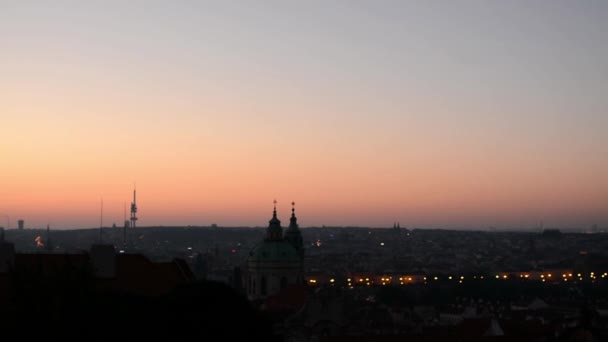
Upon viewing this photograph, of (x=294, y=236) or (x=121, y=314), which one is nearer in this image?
(x=121, y=314)

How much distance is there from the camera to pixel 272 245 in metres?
101

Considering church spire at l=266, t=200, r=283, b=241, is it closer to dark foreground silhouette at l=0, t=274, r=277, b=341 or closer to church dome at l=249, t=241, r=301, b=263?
church dome at l=249, t=241, r=301, b=263

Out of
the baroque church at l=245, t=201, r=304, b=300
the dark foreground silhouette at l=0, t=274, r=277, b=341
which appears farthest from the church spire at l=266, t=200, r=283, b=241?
the dark foreground silhouette at l=0, t=274, r=277, b=341

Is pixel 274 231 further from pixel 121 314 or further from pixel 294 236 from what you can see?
pixel 121 314

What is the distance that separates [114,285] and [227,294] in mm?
9442

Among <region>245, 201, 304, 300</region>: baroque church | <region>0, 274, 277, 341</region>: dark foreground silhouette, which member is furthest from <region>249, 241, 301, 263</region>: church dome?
<region>0, 274, 277, 341</region>: dark foreground silhouette

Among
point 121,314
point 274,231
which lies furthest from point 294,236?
point 121,314

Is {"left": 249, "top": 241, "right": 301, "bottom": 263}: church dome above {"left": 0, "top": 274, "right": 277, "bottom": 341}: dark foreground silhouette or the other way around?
above

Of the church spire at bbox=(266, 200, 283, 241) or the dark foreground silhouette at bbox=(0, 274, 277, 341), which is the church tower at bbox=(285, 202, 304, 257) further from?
the dark foreground silhouette at bbox=(0, 274, 277, 341)

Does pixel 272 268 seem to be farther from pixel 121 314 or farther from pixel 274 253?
pixel 121 314

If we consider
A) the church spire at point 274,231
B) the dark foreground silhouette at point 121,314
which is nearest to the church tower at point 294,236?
the church spire at point 274,231

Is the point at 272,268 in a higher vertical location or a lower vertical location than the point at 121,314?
higher

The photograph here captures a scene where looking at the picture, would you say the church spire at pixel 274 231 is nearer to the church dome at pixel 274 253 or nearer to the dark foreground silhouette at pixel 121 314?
the church dome at pixel 274 253

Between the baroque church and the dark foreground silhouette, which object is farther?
the baroque church
